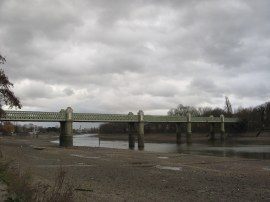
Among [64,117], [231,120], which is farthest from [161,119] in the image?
[231,120]

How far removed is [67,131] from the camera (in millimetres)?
88938

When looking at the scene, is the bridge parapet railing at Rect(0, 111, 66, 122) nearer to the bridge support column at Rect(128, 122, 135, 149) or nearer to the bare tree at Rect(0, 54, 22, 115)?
the bridge support column at Rect(128, 122, 135, 149)

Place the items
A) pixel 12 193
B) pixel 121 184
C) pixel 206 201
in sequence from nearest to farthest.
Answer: pixel 12 193
pixel 206 201
pixel 121 184

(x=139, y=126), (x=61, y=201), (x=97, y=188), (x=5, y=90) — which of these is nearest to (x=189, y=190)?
(x=97, y=188)

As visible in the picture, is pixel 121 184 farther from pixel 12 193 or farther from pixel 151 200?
pixel 12 193

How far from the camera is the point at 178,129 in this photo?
129125mm

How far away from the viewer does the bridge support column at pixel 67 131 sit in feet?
284

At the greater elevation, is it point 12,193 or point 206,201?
point 12,193

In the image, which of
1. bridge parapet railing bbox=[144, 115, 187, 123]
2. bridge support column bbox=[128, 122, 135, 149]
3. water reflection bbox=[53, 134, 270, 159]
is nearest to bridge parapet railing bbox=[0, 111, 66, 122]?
water reflection bbox=[53, 134, 270, 159]

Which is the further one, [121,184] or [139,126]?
[139,126]

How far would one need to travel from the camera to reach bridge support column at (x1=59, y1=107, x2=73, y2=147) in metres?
86.4

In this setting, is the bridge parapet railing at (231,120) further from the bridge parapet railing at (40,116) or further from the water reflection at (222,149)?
the bridge parapet railing at (40,116)

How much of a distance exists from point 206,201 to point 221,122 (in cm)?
13175

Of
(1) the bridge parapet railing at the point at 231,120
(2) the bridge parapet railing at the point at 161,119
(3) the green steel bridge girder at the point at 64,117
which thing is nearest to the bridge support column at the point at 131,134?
(3) the green steel bridge girder at the point at 64,117
